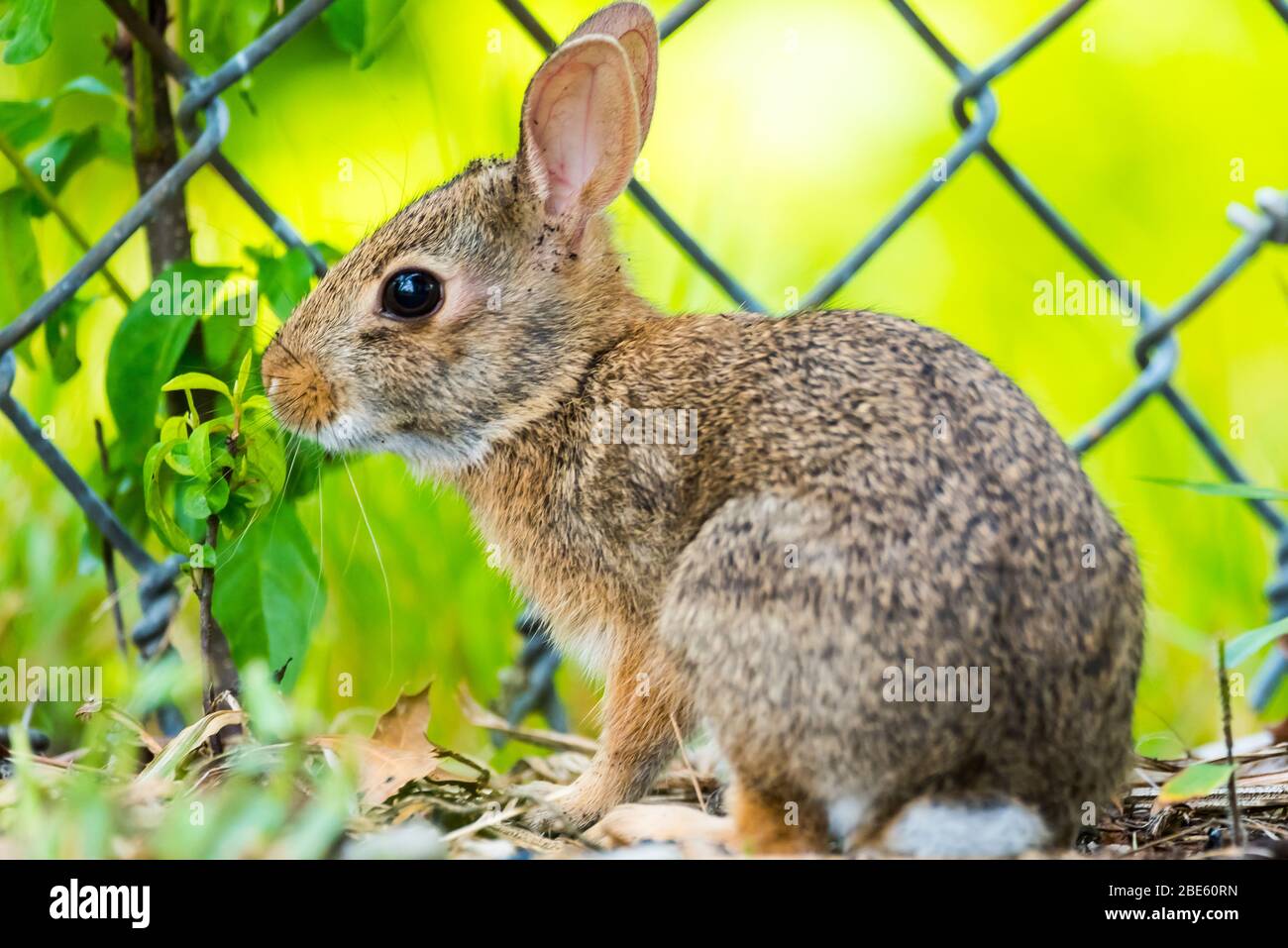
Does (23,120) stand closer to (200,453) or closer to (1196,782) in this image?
(200,453)

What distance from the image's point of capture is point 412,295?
2713 mm

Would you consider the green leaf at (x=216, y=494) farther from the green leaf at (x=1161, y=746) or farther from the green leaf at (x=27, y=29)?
the green leaf at (x=1161, y=746)

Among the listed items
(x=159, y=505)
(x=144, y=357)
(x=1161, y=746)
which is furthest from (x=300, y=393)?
(x=1161, y=746)

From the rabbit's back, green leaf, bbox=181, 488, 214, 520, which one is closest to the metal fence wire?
green leaf, bbox=181, 488, 214, 520

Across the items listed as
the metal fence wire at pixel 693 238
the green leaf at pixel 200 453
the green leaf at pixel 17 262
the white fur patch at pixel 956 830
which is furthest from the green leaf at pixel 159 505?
the white fur patch at pixel 956 830

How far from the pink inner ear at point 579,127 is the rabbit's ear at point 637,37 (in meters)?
0.09

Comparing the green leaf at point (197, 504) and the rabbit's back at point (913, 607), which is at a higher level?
the green leaf at point (197, 504)

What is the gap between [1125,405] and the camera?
10.6ft

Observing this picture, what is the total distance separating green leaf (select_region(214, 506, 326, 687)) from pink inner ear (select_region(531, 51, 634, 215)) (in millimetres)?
875

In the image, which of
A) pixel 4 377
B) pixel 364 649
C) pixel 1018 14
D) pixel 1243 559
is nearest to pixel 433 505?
pixel 364 649

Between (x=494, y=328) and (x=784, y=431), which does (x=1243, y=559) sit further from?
(x=494, y=328)

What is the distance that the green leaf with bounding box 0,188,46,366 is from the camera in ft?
10.2

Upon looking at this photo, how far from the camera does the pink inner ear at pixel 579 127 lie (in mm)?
2623

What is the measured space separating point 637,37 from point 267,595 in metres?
1.33
